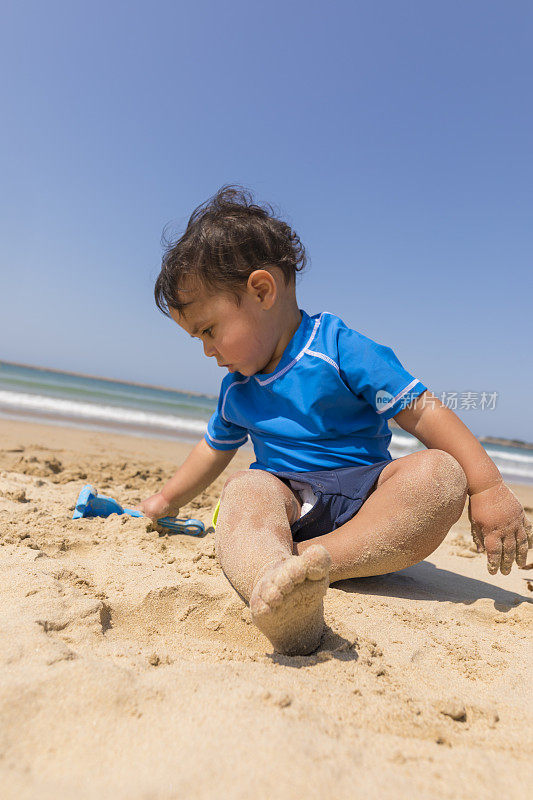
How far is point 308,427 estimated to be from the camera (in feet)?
5.76

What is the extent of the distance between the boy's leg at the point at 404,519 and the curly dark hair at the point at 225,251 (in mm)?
814

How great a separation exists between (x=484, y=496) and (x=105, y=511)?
1.48 metres

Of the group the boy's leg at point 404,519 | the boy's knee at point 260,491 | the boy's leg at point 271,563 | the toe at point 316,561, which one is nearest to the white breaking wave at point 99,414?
the boy's knee at point 260,491

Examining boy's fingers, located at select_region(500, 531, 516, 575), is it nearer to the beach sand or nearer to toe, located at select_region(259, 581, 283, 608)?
the beach sand

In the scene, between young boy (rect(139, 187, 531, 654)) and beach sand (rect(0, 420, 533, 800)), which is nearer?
beach sand (rect(0, 420, 533, 800))

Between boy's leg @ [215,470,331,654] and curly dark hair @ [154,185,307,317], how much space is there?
0.69 meters

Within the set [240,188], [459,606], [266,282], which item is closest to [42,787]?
[459,606]

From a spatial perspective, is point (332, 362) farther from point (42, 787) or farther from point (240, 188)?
point (42, 787)

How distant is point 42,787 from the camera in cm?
62

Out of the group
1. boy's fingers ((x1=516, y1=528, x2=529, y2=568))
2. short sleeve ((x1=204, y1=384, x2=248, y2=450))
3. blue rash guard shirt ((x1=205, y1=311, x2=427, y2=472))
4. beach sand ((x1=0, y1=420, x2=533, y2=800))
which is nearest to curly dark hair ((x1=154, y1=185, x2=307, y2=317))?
blue rash guard shirt ((x1=205, y1=311, x2=427, y2=472))

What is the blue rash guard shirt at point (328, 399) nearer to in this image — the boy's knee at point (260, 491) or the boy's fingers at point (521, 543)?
the boy's knee at point (260, 491)

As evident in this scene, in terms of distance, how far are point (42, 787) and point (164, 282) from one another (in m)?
1.56

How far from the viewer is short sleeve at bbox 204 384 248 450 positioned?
2150mm

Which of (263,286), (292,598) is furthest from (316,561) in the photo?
(263,286)
